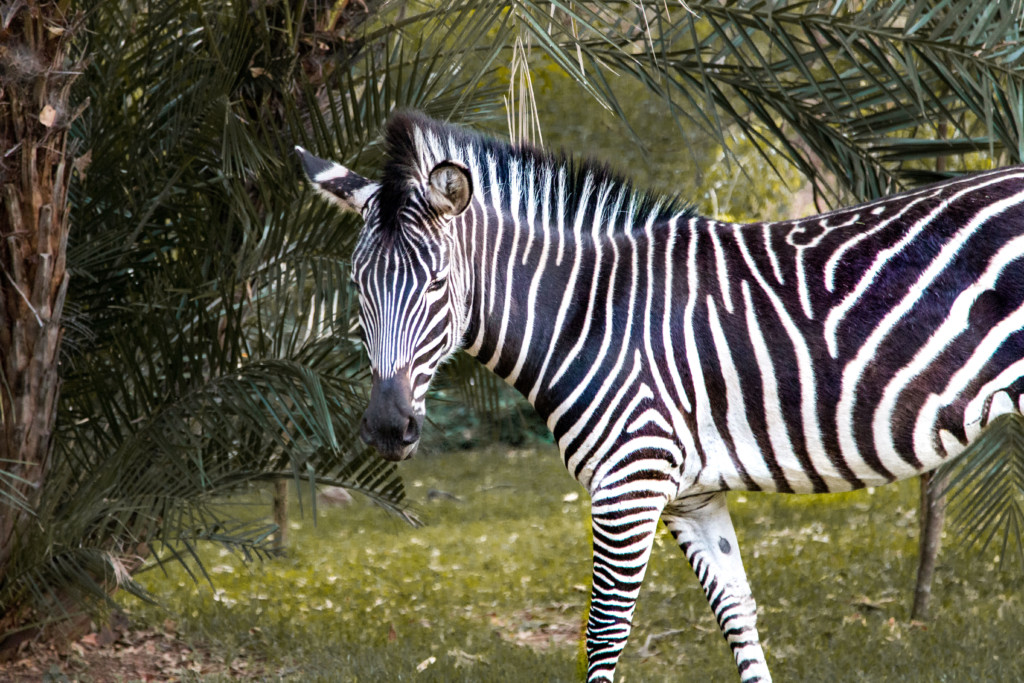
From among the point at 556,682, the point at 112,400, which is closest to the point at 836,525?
the point at 556,682

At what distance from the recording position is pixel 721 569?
4.01m

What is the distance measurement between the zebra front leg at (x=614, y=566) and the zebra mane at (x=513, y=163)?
1099mm

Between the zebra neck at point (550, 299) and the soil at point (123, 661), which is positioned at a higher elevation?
the zebra neck at point (550, 299)

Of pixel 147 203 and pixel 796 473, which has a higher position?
pixel 147 203

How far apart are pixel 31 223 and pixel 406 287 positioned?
2.07 metres

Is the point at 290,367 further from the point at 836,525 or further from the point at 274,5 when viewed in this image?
the point at 836,525

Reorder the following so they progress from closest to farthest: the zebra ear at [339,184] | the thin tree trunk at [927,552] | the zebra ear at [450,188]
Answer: the zebra ear at [450,188] → the zebra ear at [339,184] → the thin tree trunk at [927,552]

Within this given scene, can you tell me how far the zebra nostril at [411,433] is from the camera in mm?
3328

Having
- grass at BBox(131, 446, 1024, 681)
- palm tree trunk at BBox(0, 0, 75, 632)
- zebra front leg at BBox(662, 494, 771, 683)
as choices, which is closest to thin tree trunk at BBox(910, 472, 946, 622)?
grass at BBox(131, 446, 1024, 681)

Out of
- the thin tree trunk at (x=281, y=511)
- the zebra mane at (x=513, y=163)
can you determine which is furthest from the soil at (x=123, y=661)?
the zebra mane at (x=513, y=163)

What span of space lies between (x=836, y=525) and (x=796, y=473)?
588 centimetres

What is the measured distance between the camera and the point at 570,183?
13.1ft

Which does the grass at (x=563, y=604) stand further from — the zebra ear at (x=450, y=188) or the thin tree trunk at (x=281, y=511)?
the zebra ear at (x=450, y=188)

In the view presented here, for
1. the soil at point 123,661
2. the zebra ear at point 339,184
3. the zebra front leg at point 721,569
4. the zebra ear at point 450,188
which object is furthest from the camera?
the soil at point 123,661
